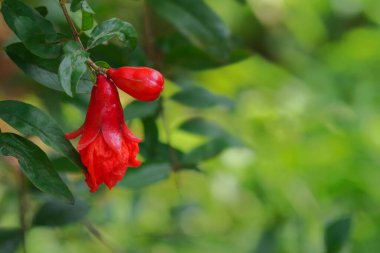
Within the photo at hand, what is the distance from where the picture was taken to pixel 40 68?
0.67 metres

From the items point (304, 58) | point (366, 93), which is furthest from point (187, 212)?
point (304, 58)

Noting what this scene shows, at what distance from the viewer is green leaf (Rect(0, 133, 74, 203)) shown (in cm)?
62

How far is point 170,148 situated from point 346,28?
1837mm

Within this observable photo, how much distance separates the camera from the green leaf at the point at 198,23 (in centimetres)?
90

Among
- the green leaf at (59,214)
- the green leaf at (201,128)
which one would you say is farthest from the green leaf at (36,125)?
the green leaf at (201,128)

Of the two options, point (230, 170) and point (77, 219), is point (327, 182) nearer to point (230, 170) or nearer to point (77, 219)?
point (230, 170)

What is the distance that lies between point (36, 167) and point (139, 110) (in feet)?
A: 0.99

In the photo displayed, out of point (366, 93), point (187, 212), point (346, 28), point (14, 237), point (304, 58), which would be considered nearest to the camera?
point (14, 237)

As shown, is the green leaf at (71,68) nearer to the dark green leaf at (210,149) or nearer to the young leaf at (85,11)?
the young leaf at (85,11)

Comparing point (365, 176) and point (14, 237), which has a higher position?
point (14, 237)

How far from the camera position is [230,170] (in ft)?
5.57

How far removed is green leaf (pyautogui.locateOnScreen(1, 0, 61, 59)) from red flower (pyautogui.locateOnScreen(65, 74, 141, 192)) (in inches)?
2.0

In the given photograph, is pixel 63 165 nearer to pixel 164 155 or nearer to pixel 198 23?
pixel 164 155

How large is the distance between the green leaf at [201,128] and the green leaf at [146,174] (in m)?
0.16
